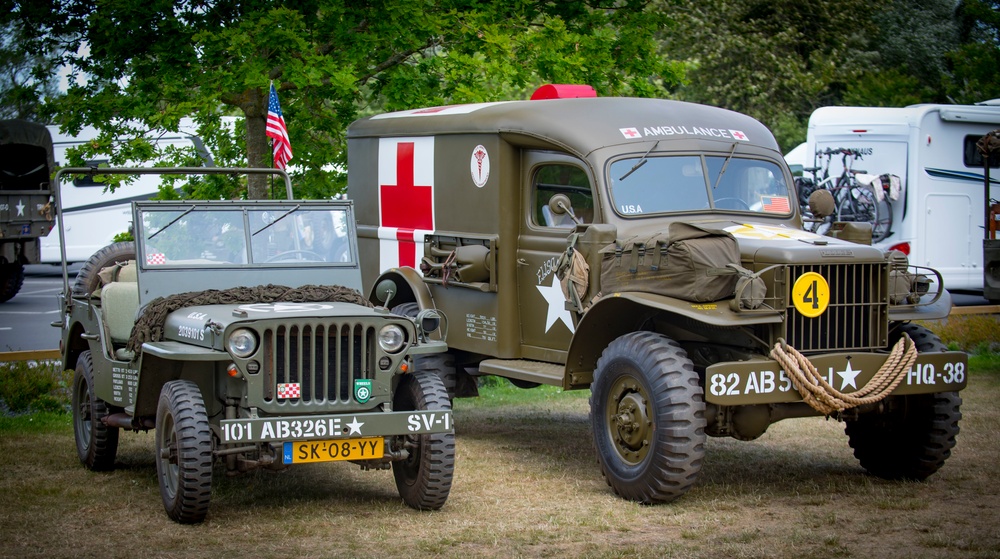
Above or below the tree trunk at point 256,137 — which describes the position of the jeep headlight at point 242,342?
below

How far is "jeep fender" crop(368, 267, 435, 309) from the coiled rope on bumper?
3.59 metres

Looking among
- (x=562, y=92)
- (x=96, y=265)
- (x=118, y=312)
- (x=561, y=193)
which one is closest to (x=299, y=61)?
(x=562, y=92)

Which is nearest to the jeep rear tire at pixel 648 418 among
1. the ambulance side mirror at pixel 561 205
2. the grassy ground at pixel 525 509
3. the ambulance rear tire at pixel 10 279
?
the grassy ground at pixel 525 509

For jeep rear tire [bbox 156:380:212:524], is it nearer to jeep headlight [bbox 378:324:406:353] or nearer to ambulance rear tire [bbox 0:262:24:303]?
jeep headlight [bbox 378:324:406:353]

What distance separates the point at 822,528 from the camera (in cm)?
712

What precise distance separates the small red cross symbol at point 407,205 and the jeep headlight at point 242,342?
141 inches

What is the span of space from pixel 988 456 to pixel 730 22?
18.7 meters

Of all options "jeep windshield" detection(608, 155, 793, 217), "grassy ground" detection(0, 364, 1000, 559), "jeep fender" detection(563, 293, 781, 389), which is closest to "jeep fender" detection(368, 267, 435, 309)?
"grassy ground" detection(0, 364, 1000, 559)

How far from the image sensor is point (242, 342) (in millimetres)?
7066

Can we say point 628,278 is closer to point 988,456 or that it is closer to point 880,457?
point 880,457

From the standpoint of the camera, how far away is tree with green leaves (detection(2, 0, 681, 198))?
11836mm

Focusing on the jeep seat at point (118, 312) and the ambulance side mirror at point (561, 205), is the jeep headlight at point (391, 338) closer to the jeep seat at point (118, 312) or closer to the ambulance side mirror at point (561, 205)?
the ambulance side mirror at point (561, 205)

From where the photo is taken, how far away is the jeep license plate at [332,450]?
7070mm

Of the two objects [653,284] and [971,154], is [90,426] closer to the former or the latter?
[653,284]
